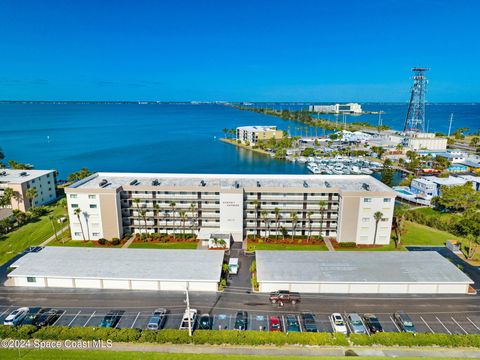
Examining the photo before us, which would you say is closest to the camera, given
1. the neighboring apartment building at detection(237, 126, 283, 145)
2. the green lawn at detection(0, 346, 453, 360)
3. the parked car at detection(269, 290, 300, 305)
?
the green lawn at detection(0, 346, 453, 360)

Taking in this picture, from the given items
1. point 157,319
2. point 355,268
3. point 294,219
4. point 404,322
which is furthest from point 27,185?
point 404,322

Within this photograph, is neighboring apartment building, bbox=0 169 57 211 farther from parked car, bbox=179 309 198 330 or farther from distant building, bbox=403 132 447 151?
distant building, bbox=403 132 447 151

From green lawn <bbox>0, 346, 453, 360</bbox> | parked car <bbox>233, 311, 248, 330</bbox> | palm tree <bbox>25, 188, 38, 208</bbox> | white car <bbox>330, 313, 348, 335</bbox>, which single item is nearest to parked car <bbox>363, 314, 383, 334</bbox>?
white car <bbox>330, 313, 348, 335</bbox>

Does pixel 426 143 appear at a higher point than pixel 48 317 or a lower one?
higher

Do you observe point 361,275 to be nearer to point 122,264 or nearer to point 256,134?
point 122,264

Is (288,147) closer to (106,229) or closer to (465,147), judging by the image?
(465,147)

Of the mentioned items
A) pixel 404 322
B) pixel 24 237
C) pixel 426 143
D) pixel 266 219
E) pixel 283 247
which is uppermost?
pixel 426 143
